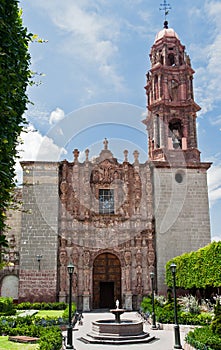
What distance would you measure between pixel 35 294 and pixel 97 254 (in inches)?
185

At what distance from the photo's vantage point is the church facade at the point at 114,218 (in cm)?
2403

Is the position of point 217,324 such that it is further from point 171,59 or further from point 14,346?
point 171,59

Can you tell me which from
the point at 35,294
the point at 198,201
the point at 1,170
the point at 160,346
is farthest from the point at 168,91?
the point at 1,170

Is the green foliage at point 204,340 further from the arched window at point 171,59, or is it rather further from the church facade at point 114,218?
the arched window at point 171,59

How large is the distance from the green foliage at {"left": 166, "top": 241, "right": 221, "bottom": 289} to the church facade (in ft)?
11.0

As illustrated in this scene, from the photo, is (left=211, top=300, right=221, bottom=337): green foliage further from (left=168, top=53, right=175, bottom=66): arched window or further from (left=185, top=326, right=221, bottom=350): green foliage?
(left=168, top=53, right=175, bottom=66): arched window

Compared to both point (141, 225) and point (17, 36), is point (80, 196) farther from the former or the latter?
point (17, 36)

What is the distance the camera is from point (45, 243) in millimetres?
24328

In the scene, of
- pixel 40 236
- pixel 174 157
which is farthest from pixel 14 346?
pixel 174 157

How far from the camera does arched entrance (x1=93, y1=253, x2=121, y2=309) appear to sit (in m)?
24.4

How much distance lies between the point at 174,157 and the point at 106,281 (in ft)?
32.0

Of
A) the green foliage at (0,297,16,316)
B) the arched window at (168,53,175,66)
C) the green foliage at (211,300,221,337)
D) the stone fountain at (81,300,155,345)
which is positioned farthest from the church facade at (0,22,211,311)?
the green foliage at (211,300,221,337)

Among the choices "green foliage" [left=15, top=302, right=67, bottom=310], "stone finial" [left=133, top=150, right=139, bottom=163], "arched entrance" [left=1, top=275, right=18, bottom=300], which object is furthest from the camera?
→ "stone finial" [left=133, top=150, right=139, bottom=163]

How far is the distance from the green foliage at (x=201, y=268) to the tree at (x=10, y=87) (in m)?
12.5
